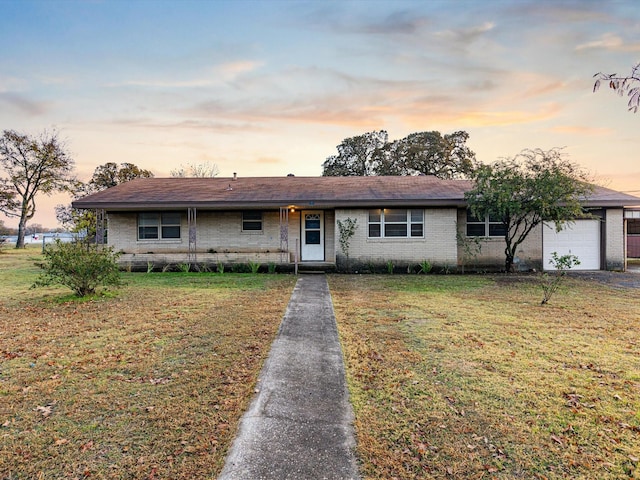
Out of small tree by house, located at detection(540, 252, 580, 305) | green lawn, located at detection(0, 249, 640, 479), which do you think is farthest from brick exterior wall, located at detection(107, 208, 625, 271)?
green lawn, located at detection(0, 249, 640, 479)

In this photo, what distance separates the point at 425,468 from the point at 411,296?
22.6ft

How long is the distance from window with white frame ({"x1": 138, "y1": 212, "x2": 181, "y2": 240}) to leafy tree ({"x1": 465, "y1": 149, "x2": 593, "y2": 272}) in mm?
12283

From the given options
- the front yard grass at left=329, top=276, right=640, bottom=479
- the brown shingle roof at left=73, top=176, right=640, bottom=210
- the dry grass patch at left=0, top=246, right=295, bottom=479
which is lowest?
the front yard grass at left=329, top=276, right=640, bottom=479

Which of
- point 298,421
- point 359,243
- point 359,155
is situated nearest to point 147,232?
point 359,243

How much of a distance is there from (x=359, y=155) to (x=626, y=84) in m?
34.6

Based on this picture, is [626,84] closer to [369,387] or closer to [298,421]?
[369,387]

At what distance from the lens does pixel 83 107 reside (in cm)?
1524

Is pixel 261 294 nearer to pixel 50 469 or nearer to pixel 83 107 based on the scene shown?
pixel 50 469

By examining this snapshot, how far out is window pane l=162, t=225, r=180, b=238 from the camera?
1528 cm

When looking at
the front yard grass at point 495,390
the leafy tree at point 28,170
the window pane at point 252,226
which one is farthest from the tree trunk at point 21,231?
the front yard grass at point 495,390

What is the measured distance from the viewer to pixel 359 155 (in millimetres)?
35812

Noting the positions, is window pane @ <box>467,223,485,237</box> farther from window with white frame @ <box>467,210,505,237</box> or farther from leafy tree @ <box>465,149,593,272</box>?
leafy tree @ <box>465,149,593,272</box>

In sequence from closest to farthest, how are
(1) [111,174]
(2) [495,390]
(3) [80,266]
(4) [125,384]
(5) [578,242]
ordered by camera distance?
(2) [495,390], (4) [125,384], (3) [80,266], (5) [578,242], (1) [111,174]

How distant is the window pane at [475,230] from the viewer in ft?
46.9
